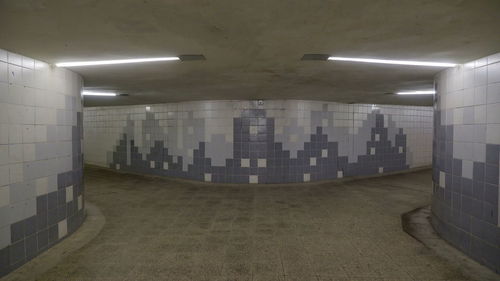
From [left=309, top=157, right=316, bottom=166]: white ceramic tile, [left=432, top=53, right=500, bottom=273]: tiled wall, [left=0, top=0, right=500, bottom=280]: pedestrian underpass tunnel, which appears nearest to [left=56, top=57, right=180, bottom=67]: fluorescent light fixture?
[left=0, top=0, right=500, bottom=280]: pedestrian underpass tunnel

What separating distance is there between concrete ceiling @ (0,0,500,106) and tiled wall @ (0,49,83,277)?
35 cm

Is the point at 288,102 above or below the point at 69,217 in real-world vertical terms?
above

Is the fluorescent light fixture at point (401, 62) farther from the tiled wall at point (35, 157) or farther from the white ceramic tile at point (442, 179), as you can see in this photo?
the tiled wall at point (35, 157)

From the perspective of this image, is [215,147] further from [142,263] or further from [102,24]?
[102,24]

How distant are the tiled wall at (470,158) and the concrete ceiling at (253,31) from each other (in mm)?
354

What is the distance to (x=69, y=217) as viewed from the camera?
425 cm

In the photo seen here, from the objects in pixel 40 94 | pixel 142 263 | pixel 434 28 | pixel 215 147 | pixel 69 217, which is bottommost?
pixel 142 263

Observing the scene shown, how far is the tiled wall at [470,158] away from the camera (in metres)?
3.24

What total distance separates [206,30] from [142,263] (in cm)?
286

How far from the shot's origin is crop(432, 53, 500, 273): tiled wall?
10.6 ft

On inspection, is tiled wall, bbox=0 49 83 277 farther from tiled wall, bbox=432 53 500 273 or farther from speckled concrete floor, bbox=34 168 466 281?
tiled wall, bbox=432 53 500 273

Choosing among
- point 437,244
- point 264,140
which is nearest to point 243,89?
point 264,140

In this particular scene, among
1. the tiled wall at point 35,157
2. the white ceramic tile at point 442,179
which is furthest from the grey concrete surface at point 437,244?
the tiled wall at point 35,157

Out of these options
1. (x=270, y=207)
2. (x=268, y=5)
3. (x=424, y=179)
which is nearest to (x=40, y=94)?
(x=268, y=5)
